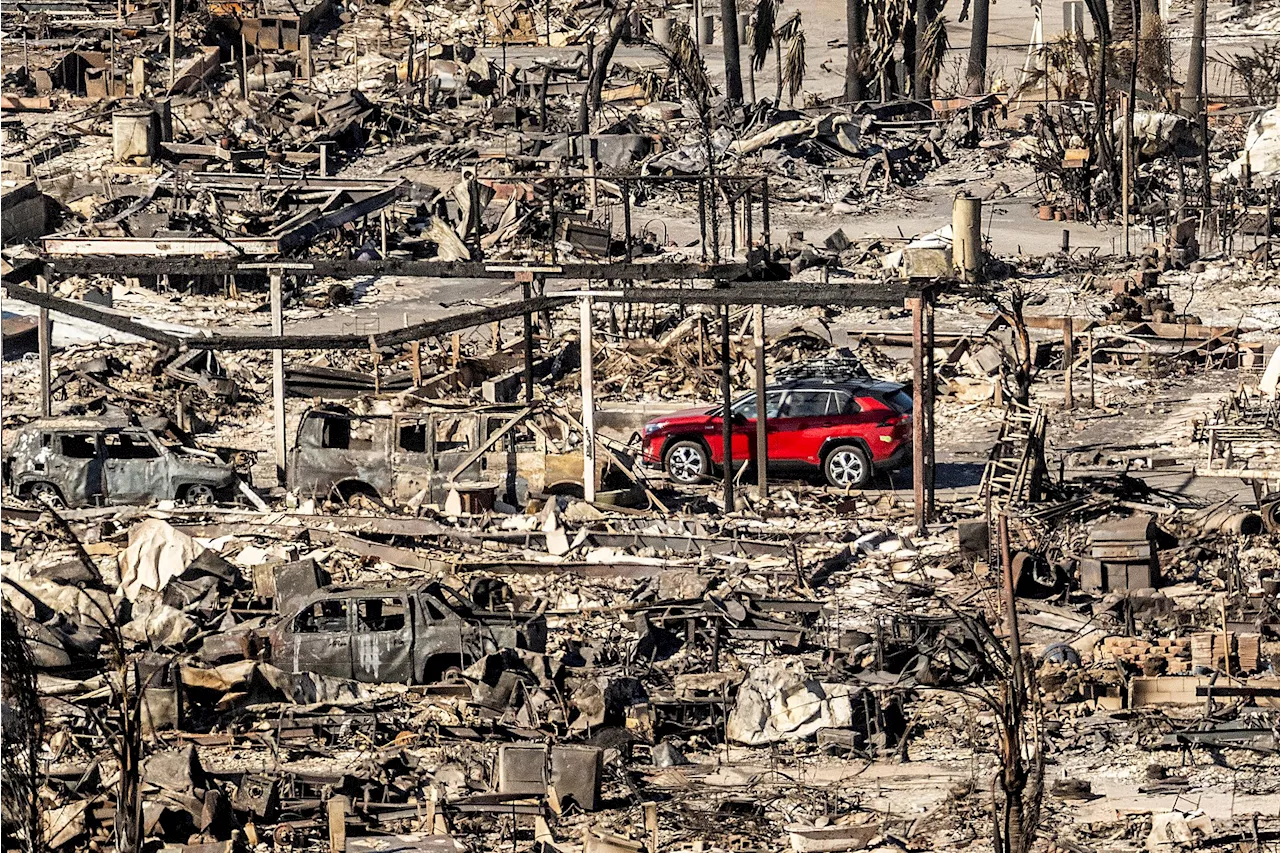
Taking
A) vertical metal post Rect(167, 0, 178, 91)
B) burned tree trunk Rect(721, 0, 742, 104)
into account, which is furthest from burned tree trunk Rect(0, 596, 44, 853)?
vertical metal post Rect(167, 0, 178, 91)

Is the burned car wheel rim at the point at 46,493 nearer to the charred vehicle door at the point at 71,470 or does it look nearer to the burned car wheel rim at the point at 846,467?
the charred vehicle door at the point at 71,470

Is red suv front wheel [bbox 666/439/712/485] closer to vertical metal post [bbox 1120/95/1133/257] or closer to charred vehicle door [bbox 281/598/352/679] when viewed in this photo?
charred vehicle door [bbox 281/598/352/679]

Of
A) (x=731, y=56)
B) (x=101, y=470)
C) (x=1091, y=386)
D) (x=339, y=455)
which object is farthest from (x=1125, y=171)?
(x=101, y=470)

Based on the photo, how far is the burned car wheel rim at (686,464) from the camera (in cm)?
2966

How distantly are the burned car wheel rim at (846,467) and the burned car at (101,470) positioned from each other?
7.19 meters

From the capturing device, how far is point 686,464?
97.6 ft

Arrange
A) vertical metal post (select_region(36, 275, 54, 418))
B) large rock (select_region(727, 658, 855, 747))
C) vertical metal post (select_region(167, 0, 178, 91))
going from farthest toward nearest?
vertical metal post (select_region(167, 0, 178, 91)), vertical metal post (select_region(36, 275, 54, 418)), large rock (select_region(727, 658, 855, 747))

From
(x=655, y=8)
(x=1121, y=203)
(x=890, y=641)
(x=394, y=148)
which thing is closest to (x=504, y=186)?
(x=394, y=148)

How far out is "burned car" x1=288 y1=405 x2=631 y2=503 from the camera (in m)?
28.2

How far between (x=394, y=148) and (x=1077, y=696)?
33.3m

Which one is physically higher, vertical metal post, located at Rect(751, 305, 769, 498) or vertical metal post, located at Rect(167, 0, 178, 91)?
vertical metal post, located at Rect(167, 0, 178, 91)

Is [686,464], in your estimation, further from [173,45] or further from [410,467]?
[173,45]

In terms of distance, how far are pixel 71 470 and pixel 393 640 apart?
26.3ft

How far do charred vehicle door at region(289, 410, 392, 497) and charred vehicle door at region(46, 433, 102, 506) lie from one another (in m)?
2.32
